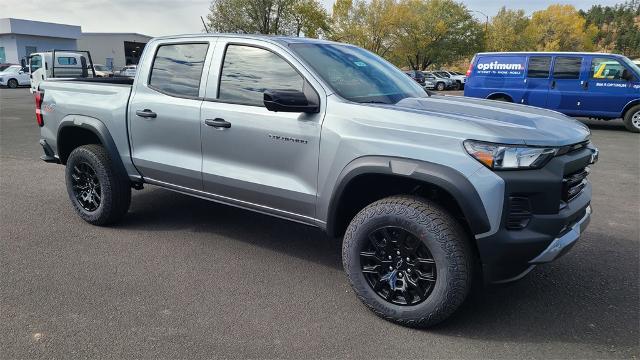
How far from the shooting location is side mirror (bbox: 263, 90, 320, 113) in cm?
318

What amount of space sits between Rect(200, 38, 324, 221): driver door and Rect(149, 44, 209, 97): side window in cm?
20

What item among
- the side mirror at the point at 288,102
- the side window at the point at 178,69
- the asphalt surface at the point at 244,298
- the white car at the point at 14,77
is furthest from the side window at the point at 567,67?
the white car at the point at 14,77

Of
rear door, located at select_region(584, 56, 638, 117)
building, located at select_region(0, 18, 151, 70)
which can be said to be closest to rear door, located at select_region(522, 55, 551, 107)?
rear door, located at select_region(584, 56, 638, 117)

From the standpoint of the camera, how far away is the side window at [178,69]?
4.08 m

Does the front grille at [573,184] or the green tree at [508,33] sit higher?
the green tree at [508,33]

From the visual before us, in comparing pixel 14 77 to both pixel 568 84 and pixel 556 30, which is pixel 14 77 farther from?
pixel 556 30

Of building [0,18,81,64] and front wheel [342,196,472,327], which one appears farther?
building [0,18,81,64]

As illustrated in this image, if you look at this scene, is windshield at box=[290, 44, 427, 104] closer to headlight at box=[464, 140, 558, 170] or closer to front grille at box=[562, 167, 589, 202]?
headlight at box=[464, 140, 558, 170]

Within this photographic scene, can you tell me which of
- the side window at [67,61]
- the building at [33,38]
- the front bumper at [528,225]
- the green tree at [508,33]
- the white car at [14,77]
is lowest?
the white car at [14,77]

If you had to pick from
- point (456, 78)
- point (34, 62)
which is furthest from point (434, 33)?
point (34, 62)

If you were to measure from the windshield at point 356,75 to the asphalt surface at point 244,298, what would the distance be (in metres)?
1.44

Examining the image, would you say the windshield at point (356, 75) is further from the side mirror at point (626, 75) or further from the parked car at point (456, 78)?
the parked car at point (456, 78)

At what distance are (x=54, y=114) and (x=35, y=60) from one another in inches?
762

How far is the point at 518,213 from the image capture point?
2.77 meters
